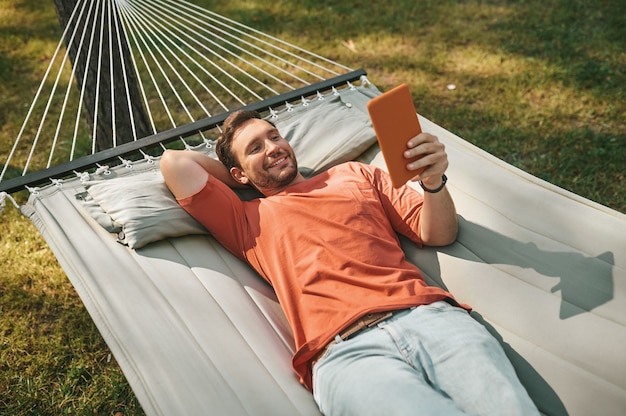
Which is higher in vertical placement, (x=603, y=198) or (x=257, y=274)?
(x=257, y=274)

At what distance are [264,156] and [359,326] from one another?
0.76m

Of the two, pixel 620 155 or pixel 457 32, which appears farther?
pixel 457 32

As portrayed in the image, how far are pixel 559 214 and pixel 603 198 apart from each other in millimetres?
1050

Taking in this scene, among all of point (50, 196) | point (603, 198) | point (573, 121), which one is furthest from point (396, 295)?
point (573, 121)

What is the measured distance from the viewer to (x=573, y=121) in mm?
3490

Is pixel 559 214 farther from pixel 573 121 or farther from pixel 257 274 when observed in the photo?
pixel 573 121

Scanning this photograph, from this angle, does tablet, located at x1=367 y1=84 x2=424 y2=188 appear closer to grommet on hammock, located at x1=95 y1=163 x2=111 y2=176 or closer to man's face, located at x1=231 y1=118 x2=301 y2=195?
man's face, located at x1=231 y1=118 x2=301 y2=195

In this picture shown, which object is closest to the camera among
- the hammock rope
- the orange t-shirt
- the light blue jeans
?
the light blue jeans

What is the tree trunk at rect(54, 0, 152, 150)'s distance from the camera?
295 cm

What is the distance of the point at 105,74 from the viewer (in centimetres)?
306

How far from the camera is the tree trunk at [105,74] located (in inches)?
116

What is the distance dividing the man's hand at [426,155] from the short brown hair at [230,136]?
75cm

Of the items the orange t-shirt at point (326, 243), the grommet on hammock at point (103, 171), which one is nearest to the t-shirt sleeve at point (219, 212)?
the orange t-shirt at point (326, 243)

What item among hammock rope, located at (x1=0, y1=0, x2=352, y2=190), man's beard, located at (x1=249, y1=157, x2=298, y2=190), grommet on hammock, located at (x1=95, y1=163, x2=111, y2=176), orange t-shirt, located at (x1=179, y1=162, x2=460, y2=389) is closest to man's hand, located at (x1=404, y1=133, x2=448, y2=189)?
orange t-shirt, located at (x1=179, y1=162, x2=460, y2=389)
